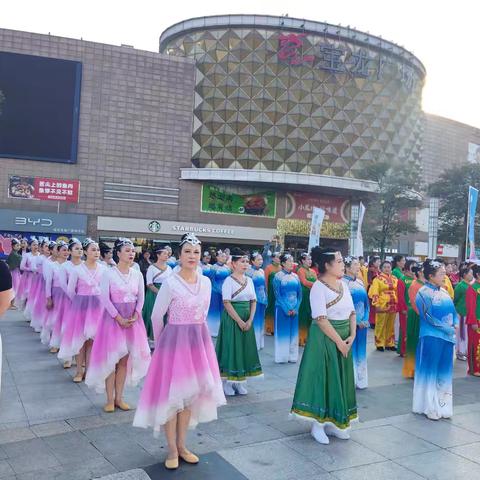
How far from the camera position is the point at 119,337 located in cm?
539

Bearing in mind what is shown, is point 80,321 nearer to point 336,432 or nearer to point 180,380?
point 180,380

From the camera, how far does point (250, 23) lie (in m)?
31.2

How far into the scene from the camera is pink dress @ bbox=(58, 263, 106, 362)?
655 centimetres

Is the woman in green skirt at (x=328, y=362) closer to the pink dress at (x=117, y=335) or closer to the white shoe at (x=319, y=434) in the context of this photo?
the white shoe at (x=319, y=434)

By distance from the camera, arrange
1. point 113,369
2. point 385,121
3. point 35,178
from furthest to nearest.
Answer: point 385,121 → point 35,178 → point 113,369

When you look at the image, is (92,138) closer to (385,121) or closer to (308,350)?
(385,121)

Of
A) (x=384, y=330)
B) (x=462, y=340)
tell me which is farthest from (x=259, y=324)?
(x=462, y=340)

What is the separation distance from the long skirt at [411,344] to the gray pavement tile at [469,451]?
2691 mm

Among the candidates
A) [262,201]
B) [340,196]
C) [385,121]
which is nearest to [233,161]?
[262,201]

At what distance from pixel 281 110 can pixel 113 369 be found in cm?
2827

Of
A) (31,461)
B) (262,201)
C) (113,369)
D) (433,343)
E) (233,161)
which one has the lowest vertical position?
(31,461)

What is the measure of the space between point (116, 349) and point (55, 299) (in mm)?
3211

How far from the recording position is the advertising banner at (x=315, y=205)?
3381cm

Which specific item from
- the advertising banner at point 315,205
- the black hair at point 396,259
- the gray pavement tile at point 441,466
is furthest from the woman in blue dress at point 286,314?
the advertising banner at point 315,205
